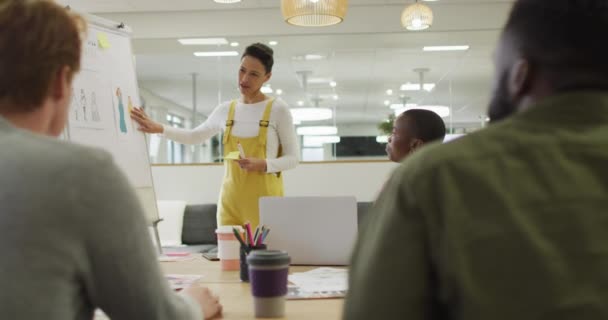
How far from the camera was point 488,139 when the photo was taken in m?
0.62

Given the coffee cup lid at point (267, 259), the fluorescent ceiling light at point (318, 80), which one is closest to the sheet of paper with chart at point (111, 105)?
the coffee cup lid at point (267, 259)

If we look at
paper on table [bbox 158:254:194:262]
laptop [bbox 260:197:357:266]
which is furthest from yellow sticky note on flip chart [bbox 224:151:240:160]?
laptop [bbox 260:197:357:266]

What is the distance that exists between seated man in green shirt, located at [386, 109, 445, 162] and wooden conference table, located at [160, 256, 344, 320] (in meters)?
0.74

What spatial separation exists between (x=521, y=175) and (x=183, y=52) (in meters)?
6.64

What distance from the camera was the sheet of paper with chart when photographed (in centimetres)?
222

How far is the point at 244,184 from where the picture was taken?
2.95 meters

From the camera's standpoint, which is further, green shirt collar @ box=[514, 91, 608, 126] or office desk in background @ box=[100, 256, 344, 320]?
office desk in background @ box=[100, 256, 344, 320]

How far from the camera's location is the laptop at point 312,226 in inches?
75.7

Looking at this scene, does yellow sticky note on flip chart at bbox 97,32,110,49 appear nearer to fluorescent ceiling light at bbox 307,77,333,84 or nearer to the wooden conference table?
the wooden conference table

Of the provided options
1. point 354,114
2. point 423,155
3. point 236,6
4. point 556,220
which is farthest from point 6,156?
point 354,114

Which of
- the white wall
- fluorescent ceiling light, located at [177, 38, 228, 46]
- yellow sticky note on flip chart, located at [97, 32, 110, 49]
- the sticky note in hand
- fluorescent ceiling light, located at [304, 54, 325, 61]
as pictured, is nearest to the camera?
yellow sticky note on flip chart, located at [97, 32, 110, 49]

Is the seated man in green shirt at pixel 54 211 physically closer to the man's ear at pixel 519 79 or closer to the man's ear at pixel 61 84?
the man's ear at pixel 61 84

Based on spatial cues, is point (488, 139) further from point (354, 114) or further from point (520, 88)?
point (354, 114)

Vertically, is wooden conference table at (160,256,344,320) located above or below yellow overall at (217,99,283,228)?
below
